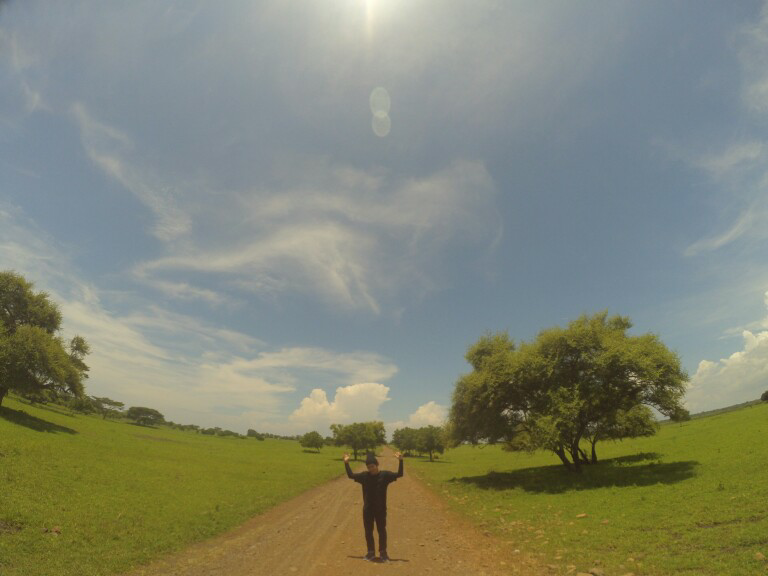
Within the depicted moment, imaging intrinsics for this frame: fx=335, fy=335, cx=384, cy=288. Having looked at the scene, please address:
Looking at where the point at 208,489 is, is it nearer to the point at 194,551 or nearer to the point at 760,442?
the point at 194,551

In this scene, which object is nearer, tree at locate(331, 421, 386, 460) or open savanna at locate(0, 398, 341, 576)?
open savanna at locate(0, 398, 341, 576)

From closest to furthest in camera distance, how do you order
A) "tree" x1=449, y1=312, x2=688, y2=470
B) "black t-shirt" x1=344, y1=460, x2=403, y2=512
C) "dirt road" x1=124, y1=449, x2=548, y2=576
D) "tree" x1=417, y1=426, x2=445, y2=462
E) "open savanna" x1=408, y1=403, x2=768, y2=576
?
"open savanna" x1=408, y1=403, x2=768, y2=576, "black t-shirt" x1=344, y1=460, x2=403, y2=512, "dirt road" x1=124, y1=449, x2=548, y2=576, "tree" x1=449, y1=312, x2=688, y2=470, "tree" x1=417, y1=426, x2=445, y2=462

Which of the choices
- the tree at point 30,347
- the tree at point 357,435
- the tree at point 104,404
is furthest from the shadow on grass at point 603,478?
the tree at point 104,404

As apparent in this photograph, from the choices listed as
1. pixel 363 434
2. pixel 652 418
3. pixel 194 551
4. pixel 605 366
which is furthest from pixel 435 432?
pixel 194 551

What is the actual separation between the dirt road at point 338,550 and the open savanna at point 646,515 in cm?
178

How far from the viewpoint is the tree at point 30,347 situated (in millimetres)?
40000

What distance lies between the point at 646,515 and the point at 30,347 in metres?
60.8

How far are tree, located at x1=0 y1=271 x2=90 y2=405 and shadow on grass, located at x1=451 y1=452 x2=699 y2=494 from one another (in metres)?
53.4

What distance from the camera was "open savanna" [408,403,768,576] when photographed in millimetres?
10320

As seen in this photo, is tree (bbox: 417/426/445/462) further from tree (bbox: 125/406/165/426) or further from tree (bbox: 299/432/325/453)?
tree (bbox: 125/406/165/426)

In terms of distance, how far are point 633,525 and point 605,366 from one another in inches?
584

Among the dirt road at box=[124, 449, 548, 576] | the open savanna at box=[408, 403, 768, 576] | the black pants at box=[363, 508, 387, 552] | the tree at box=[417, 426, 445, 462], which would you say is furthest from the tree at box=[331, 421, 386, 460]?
the black pants at box=[363, 508, 387, 552]

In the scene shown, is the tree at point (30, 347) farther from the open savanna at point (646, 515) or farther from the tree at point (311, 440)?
the tree at point (311, 440)

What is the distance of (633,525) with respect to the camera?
14.4m
